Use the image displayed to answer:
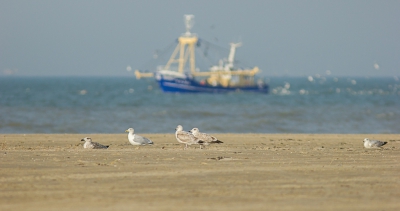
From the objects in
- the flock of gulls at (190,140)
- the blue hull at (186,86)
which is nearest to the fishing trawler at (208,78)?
the blue hull at (186,86)

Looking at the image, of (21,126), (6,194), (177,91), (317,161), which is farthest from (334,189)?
(177,91)

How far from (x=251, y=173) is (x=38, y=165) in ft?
11.4

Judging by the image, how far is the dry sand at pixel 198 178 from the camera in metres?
7.66

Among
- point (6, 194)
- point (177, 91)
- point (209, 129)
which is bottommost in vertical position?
point (6, 194)

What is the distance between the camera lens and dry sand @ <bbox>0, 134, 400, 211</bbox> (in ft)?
25.1

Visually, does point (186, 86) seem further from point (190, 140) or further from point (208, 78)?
point (190, 140)

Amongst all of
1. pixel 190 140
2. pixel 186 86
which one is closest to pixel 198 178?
pixel 190 140

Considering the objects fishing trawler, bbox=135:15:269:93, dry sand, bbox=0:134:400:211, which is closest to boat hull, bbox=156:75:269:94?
fishing trawler, bbox=135:15:269:93

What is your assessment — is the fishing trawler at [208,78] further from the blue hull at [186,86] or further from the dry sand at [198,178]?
the dry sand at [198,178]

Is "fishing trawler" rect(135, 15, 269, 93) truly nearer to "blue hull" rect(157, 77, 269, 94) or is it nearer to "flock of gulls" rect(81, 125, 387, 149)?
"blue hull" rect(157, 77, 269, 94)

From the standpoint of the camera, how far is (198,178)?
9383 millimetres

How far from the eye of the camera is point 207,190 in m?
8.46

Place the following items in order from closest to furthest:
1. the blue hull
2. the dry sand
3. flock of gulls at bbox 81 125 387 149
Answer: the dry sand, flock of gulls at bbox 81 125 387 149, the blue hull

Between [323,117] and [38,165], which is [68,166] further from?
[323,117]
